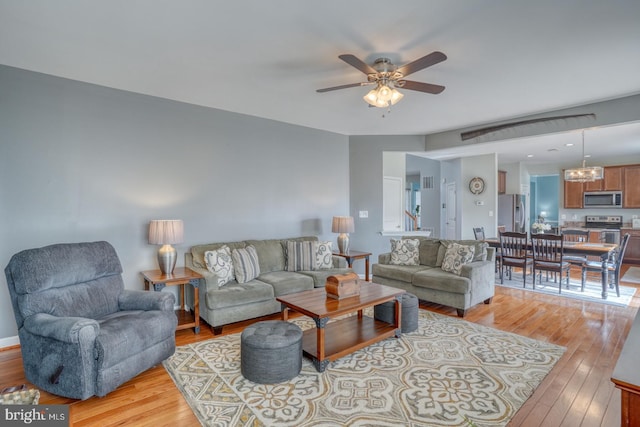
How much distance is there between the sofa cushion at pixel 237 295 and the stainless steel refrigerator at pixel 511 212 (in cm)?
701

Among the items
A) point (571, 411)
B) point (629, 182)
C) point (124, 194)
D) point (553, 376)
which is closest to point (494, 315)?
point (553, 376)

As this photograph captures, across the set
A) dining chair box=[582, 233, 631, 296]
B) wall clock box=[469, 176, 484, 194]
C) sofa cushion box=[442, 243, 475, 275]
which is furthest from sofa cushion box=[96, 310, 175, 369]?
wall clock box=[469, 176, 484, 194]

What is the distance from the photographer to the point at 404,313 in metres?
3.47

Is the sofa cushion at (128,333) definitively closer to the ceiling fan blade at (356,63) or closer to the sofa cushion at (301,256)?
the sofa cushion at (301,256)

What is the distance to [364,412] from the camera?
219 cm

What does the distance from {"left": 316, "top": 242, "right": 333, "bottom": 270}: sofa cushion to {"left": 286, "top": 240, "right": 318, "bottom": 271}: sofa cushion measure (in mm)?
46

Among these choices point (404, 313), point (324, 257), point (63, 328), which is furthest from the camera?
point (324, 257)

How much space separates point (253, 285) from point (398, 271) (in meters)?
2.08

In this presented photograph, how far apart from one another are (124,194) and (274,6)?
281 cm

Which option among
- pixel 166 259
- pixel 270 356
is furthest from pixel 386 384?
pixel 166 259

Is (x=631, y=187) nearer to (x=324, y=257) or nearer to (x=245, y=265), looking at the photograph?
(x=324, y=257)

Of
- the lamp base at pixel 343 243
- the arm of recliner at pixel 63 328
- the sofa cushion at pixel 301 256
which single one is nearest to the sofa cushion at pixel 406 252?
the lamp base at pixel 343 243

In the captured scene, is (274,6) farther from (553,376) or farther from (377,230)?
(377,230)

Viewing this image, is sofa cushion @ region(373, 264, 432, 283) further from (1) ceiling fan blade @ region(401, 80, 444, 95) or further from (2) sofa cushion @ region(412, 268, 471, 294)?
(1) ceiling fan blade @ region(401, 80, 444, 95)
